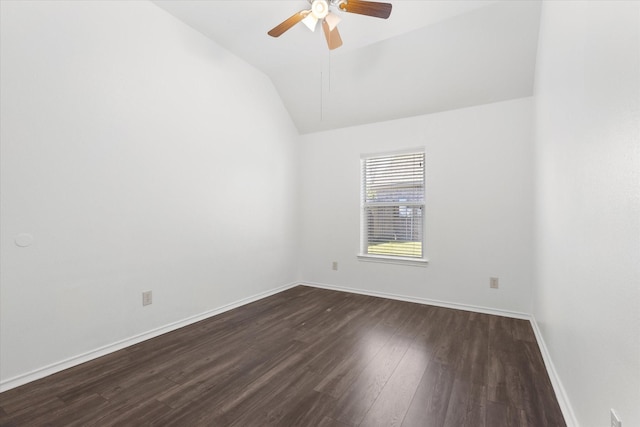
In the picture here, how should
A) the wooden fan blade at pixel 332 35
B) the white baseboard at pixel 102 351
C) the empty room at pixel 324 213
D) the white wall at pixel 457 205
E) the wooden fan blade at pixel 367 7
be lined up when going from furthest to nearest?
1. the white wall at pixel 457 205
2. the wooden fan blade at pixel 332 35
3. the wooden fan blade at pixel 367 7
4. the white baseboard at pixel 102 351
5. the empty room at pixel 324 213

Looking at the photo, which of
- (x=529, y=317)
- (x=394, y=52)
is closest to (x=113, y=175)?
(x=394, y=52)

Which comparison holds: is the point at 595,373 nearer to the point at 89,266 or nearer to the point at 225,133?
the point at 89,266

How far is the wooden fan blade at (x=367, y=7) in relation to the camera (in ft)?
6.61

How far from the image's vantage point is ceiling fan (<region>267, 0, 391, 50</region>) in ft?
6.71

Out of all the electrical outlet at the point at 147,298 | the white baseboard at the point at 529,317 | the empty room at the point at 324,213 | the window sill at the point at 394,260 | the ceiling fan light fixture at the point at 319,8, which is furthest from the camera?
the window sill at the point at 394,260

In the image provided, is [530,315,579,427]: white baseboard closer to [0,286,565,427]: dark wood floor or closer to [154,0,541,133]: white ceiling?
[0,286,565,427]: dark wood floor

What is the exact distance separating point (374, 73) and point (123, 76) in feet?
8.32

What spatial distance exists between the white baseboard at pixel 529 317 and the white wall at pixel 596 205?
3.0 inches

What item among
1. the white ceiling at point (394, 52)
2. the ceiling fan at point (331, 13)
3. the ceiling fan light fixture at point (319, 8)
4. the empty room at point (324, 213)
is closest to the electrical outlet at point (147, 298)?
the empty room at point (324, 213)

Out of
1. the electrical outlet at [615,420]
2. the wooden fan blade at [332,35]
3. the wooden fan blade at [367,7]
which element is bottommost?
the electrical outlet at [615,420]

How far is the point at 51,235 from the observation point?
2025 mm

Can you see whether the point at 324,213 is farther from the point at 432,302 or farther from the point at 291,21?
the point at 291,21

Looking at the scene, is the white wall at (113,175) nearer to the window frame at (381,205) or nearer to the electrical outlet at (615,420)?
the window frame at (381,205)

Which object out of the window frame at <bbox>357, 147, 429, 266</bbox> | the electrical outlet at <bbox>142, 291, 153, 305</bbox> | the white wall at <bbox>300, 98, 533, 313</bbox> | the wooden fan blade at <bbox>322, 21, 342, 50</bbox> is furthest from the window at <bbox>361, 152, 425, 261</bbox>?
the electrical outlet at <bbox>142, 291, 153, 305</bbox>
